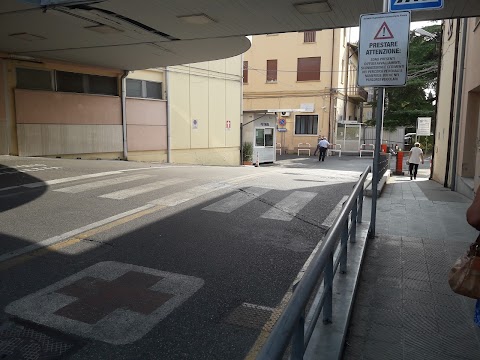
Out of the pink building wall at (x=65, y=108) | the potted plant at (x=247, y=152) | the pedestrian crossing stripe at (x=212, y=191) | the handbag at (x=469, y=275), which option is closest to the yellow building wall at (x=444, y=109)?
the pedestrian crossing stripe at (x=212, y=191)

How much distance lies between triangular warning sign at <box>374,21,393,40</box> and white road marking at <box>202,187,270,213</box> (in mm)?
3646

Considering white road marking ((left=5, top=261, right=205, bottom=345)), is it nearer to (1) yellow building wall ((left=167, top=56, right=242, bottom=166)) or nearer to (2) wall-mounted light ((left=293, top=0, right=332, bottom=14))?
(2) wall-mounted light ((left=293, top=0, right=332, bottom=14))

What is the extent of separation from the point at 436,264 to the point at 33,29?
11005 mm

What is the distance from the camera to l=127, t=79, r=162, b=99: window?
1800 cm

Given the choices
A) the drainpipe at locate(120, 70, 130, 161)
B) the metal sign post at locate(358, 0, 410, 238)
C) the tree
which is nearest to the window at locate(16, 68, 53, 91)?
the drainpipe at locate(120, 70, 130, 161)

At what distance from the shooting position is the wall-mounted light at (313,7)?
8273 mm

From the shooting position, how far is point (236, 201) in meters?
7.66

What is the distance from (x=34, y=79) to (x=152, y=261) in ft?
42.3

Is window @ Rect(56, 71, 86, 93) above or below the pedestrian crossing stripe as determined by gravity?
above

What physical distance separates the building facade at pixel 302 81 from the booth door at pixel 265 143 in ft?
23.2

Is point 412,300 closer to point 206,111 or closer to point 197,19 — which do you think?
point 197,19

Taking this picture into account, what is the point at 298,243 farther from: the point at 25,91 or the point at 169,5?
the point at 25,91

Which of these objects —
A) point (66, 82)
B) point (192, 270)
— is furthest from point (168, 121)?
point (192, 270)

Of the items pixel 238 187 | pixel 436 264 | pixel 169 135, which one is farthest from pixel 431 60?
pixel 436 264
